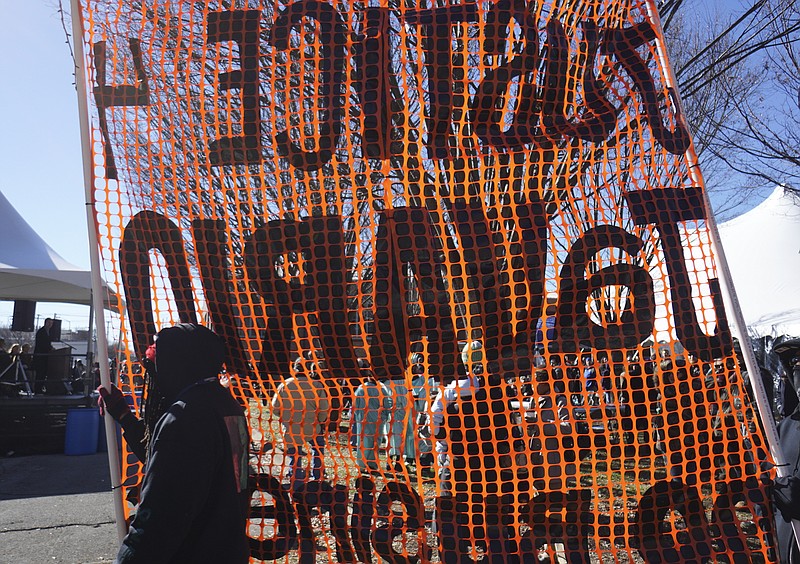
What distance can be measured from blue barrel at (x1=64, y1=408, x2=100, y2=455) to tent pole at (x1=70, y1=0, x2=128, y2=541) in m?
7.42

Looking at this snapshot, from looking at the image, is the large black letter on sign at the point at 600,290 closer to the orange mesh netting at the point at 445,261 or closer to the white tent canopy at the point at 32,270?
the orange mesh netting at the point at 445,261

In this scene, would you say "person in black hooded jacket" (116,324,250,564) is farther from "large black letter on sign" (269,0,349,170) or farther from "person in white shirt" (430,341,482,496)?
"large black letter on sign" (269,0,349,170)

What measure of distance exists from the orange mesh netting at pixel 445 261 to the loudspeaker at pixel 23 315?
541 inches

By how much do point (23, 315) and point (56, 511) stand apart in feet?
33.8

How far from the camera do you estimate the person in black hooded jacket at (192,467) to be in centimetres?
204

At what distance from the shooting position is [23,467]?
855cm

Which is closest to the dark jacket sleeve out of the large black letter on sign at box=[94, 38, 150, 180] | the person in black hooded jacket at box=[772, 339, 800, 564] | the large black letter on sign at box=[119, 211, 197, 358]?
the large black letter on sign at box=[119, 211, 197, 358]

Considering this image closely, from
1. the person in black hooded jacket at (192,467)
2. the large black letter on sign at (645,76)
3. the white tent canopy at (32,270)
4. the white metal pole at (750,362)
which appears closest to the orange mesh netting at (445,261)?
the large black letter on sign at (645,76)

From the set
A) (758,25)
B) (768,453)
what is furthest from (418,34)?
(758,25)

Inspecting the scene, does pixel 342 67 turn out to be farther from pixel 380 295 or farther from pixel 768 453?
pixel 768 453

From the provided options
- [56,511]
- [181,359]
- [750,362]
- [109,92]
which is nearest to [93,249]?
[109,92]

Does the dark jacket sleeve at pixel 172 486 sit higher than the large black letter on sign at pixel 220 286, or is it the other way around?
the large black letter on sign at pixel 220 286

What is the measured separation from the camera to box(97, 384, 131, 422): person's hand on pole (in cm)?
283

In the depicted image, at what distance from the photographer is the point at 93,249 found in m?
2.99
